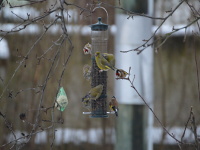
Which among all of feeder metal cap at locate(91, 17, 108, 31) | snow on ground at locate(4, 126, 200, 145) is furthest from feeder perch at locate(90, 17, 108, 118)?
snow on ground at locate(4, 126, 200, 145)

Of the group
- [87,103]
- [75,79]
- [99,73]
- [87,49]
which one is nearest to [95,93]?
[87,103]

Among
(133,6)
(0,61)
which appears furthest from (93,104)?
(0,61)

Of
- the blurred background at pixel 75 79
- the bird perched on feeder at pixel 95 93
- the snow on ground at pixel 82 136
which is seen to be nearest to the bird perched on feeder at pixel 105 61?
the bird perched on feeder at pixel 95 93

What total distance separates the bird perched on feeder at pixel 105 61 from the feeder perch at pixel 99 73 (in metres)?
0.30

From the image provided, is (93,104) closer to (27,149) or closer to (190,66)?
(27,149)

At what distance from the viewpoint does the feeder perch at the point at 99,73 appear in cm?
505

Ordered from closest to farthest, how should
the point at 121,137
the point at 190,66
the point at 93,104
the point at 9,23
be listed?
the point at 93,104 < the point at 121,137 < the point at 9,23 < the point at 190,66

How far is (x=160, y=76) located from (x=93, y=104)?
5.15 metres

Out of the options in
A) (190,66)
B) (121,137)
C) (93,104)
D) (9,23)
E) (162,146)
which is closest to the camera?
(93,104)

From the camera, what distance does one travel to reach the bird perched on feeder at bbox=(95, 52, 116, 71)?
15.8 ft

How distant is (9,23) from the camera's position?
29.0ft

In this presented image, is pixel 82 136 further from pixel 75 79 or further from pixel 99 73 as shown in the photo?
pixel 99 73

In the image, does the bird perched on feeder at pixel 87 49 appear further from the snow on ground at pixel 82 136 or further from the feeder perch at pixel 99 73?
the snow on ground at pixel 82 136

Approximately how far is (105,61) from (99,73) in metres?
0.46
